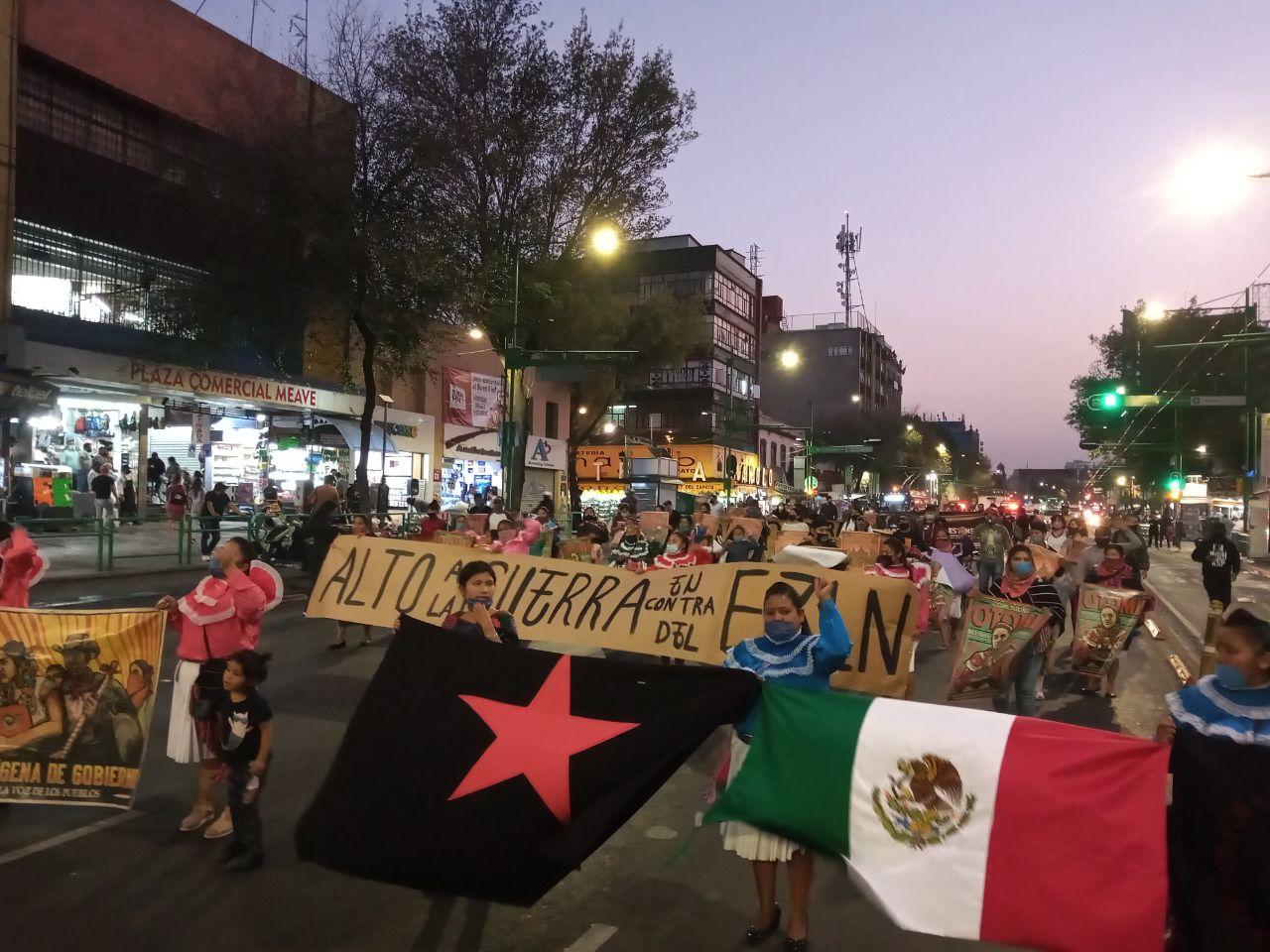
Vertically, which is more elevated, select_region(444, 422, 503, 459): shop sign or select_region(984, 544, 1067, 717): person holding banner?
select_region(444, 422, 503, 459): shop sign

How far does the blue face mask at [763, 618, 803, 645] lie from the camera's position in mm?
4445

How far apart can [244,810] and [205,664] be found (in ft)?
2.90

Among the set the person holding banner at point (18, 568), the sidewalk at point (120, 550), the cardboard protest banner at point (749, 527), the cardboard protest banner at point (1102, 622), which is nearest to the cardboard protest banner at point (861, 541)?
the cardboard protest banner at point (749, 527)

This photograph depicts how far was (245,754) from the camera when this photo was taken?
5.01 metres

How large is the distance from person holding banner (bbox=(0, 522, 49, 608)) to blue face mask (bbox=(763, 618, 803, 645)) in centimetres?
506

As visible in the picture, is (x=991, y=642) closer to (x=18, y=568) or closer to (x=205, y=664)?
(x=205, y=664)

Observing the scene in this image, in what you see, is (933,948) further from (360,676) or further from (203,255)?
(203,255)

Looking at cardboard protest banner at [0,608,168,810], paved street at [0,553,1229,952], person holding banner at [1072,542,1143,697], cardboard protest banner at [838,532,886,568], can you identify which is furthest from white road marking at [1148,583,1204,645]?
cardboard protest banner at [0,608,168,810]

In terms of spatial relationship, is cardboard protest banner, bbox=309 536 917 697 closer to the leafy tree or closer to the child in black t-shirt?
the child in black t-shirt

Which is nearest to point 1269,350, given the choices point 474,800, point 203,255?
point 203,255

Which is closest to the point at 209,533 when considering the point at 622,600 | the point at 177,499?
the point at 177,499

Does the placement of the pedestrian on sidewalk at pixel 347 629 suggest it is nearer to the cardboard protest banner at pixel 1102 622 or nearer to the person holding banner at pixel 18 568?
the person holding banner at pixel 18 568

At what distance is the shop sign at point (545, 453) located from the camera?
39.8 meters

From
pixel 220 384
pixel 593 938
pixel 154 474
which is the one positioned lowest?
pixel 593 938
